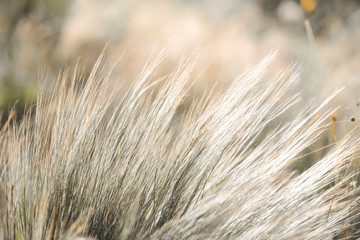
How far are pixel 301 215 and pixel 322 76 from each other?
5.78 feet

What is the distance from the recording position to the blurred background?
2.81 meters

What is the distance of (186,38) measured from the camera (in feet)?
10.9

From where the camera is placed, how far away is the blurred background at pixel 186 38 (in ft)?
9.21

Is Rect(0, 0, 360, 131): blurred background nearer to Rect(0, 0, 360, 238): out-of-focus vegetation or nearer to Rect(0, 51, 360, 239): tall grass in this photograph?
Rect(0, 0, 360, 238): out-of-focus vegetation

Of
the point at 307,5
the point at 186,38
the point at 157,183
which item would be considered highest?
the point at 307,5

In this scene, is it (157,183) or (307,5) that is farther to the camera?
(307,5)

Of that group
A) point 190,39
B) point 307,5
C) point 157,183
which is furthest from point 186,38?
point 157,183

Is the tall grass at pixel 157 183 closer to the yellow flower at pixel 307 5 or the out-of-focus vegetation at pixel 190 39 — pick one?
the out-of-focus vegetation at pixel 190 39

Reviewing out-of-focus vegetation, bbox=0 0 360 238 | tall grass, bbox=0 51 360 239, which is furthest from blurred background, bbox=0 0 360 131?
tall grass, bbox=0 51 360 239

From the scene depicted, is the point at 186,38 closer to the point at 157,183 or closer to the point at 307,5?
the point at 307,5

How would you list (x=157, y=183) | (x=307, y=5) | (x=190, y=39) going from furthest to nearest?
1. (x=307, y=5)
2. (x=190, y=39)
3. (x=157, y=183)

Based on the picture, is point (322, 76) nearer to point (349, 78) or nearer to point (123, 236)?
point (349, 78)

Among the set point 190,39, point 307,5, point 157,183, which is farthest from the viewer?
point 307,5

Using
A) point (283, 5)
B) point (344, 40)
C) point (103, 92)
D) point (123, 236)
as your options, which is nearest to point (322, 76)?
point (344, 40)
